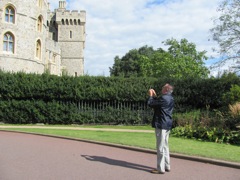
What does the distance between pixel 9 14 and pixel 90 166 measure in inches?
1173

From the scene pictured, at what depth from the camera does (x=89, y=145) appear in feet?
34.2

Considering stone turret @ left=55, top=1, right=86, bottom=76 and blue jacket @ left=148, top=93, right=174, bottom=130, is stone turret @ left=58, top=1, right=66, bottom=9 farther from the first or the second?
blue jacket @ left=148, top=93, right=174, bottom=130

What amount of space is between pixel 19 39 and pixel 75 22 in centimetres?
2610

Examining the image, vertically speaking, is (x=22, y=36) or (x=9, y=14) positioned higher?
(x=9, y=14)

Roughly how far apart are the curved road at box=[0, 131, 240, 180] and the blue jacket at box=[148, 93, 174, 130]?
1148 mm

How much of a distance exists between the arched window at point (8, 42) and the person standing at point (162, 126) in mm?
29015

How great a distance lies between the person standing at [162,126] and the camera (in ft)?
21.4

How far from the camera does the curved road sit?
243 inches

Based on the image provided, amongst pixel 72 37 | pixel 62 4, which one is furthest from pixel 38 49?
pixel 62 4

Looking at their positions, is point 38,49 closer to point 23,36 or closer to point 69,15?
point 23,36

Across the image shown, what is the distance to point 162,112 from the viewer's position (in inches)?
266

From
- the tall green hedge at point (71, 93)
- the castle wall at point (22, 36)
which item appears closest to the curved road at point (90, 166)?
the tall green hedge at point (71, 93)

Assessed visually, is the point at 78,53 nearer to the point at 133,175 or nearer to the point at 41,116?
the point at 41,116

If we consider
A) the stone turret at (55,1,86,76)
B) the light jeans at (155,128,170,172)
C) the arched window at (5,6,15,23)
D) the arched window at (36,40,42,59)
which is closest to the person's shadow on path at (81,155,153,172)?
the light jeans at (155,128,170,172)
